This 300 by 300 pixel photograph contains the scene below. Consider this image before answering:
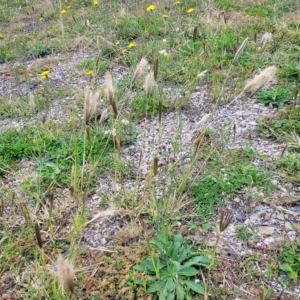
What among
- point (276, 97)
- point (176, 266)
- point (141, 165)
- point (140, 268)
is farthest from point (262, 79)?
point (276, 97)

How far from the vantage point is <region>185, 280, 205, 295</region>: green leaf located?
183 centimetres

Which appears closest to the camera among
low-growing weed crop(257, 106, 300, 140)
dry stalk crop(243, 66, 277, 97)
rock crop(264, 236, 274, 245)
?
dry stalk crop(243, 66, 277, 97)

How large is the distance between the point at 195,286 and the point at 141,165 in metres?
1.06

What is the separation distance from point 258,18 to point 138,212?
352 centimetres

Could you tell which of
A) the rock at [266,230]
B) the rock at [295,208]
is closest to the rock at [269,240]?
the rock at [266,230]

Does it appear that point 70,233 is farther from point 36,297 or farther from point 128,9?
point 128,9

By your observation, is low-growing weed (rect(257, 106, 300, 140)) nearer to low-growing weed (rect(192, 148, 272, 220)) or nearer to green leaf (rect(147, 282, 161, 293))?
low-growing weed (rect(192, 148, 272, 220))

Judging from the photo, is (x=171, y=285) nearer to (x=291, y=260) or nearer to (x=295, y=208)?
(x=291, y=260)

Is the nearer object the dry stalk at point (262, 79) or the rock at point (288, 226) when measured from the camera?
the dry stalk at point (262, 79)

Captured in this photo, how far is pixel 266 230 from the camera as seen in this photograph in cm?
215

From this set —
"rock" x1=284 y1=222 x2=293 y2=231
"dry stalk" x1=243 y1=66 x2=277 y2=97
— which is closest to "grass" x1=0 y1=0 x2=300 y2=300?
"rock" x1=284 y1=222 x2=293 y2=231

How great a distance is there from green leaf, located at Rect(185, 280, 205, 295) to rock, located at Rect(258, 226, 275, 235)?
518mm

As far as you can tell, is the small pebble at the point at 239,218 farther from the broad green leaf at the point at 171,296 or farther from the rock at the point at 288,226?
the broad green leaf at the point at 171,296

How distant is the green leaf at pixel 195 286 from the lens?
1.83 metres
